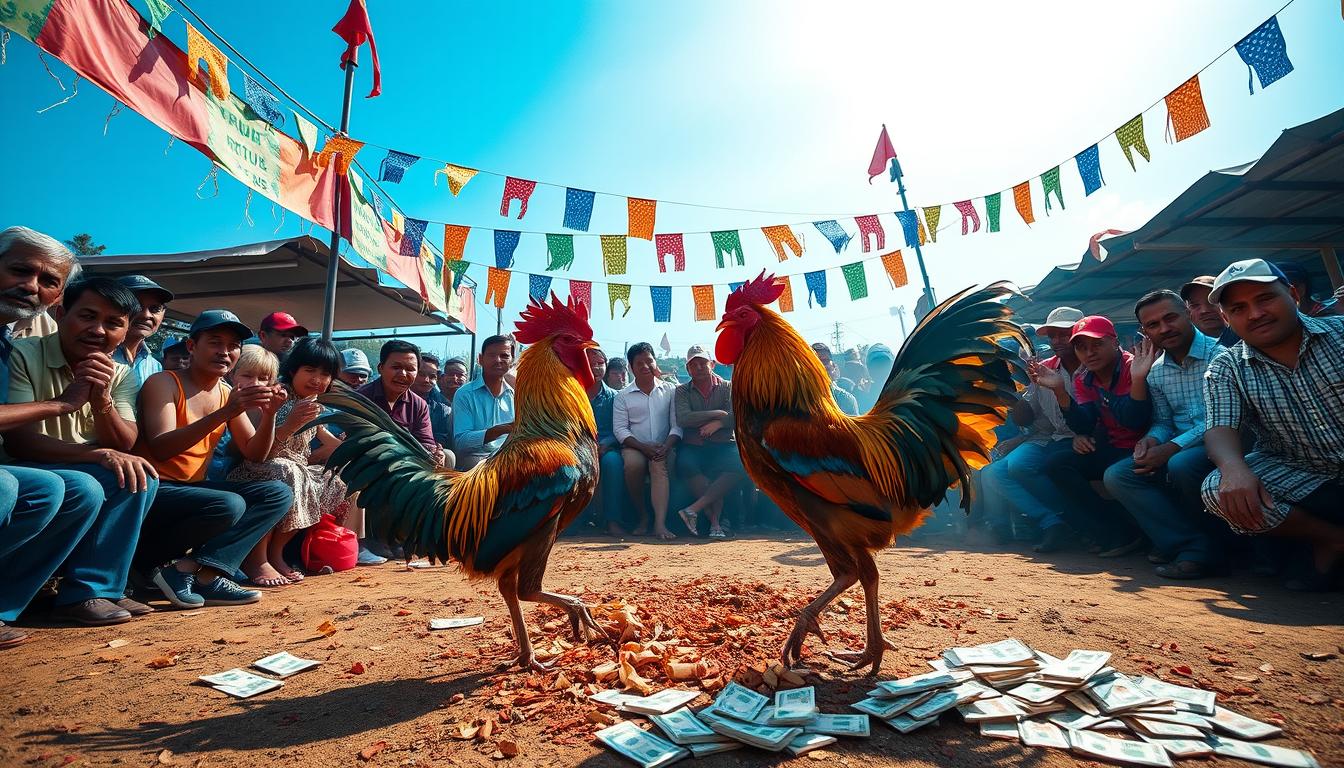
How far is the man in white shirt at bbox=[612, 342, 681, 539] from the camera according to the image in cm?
698

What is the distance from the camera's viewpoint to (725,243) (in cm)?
953

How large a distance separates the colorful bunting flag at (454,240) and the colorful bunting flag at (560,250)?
4.16 ft

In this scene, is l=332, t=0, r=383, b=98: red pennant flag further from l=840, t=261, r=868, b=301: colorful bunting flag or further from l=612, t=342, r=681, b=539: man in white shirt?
l=840, t=261, r=868, b=301: colorful bunting flag

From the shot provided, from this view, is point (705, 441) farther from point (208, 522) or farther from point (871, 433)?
point (208, 522)

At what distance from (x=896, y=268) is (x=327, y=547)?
940 centimetres

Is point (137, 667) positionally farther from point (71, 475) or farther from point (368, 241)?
point (368, 241)

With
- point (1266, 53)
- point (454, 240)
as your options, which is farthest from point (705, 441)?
point (1266, 53)

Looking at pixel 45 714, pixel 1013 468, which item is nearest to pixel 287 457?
pixel 45 714

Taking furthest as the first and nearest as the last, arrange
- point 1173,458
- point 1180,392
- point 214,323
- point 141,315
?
1. point 1180,392
2. point 1173,458
3. point 141,315
4. point 214,323

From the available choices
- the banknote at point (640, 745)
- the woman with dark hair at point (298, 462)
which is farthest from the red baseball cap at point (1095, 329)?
the woman with dark hair at point (298, 462)

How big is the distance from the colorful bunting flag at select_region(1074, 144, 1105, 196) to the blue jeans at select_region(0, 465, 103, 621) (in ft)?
34.7

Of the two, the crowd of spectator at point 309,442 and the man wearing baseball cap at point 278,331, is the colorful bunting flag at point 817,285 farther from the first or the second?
the man wearing baseball cap at point 278,331

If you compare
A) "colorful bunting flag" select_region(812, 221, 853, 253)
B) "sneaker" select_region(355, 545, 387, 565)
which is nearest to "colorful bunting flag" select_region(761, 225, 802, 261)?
"colorful bunting flag" select_region(812, 221, 853, 253)

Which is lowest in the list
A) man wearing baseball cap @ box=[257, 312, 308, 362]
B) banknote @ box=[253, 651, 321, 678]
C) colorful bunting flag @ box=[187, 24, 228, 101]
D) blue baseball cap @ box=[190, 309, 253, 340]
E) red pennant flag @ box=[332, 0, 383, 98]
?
banknote @ box=[253, 651, 321, 678]
